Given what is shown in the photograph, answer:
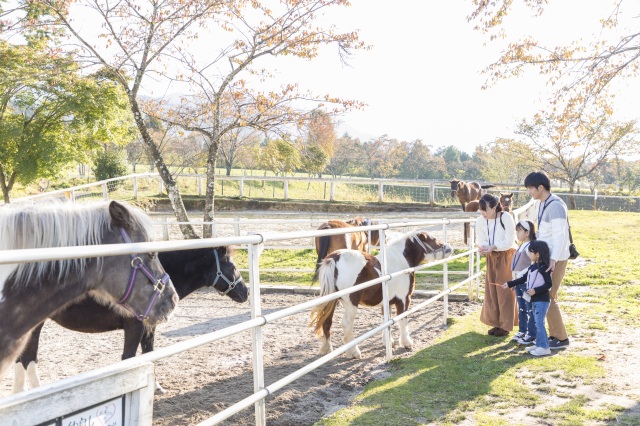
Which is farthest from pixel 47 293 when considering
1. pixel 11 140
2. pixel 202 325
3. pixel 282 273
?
pixel 11 140

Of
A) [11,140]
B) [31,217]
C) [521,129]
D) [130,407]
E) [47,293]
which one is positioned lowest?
[130,407]

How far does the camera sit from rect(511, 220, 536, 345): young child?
5316 mm

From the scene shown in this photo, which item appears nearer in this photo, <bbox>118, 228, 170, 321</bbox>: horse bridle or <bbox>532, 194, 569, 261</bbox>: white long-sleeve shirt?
<bbox>118, 228, 170, 321</bbox>: horse bridle

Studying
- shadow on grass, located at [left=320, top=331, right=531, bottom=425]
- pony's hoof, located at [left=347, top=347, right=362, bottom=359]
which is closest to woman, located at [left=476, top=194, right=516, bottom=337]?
shadow on grass, located at [left=320, top=331, right=531, bottom=425]

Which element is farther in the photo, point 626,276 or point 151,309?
point 626,276

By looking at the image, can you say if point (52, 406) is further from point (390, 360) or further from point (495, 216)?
point (495, 216)

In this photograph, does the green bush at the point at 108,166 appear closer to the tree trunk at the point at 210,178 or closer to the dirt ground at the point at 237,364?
the tree trunk at the point at 210,178

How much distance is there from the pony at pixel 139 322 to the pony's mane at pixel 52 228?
1363 mm

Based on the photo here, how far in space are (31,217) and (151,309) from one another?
2.41 ft

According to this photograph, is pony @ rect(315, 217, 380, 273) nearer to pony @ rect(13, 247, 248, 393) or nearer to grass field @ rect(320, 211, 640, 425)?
grass field @ rect(320, 211, 640, 425)

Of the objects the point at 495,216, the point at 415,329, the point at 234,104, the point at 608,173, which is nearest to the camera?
the point at 495,216

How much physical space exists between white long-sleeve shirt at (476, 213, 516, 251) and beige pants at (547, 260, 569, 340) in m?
0.76

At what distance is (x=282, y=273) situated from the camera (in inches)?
409

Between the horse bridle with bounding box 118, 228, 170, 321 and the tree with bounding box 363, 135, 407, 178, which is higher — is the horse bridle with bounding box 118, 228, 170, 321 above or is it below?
below
